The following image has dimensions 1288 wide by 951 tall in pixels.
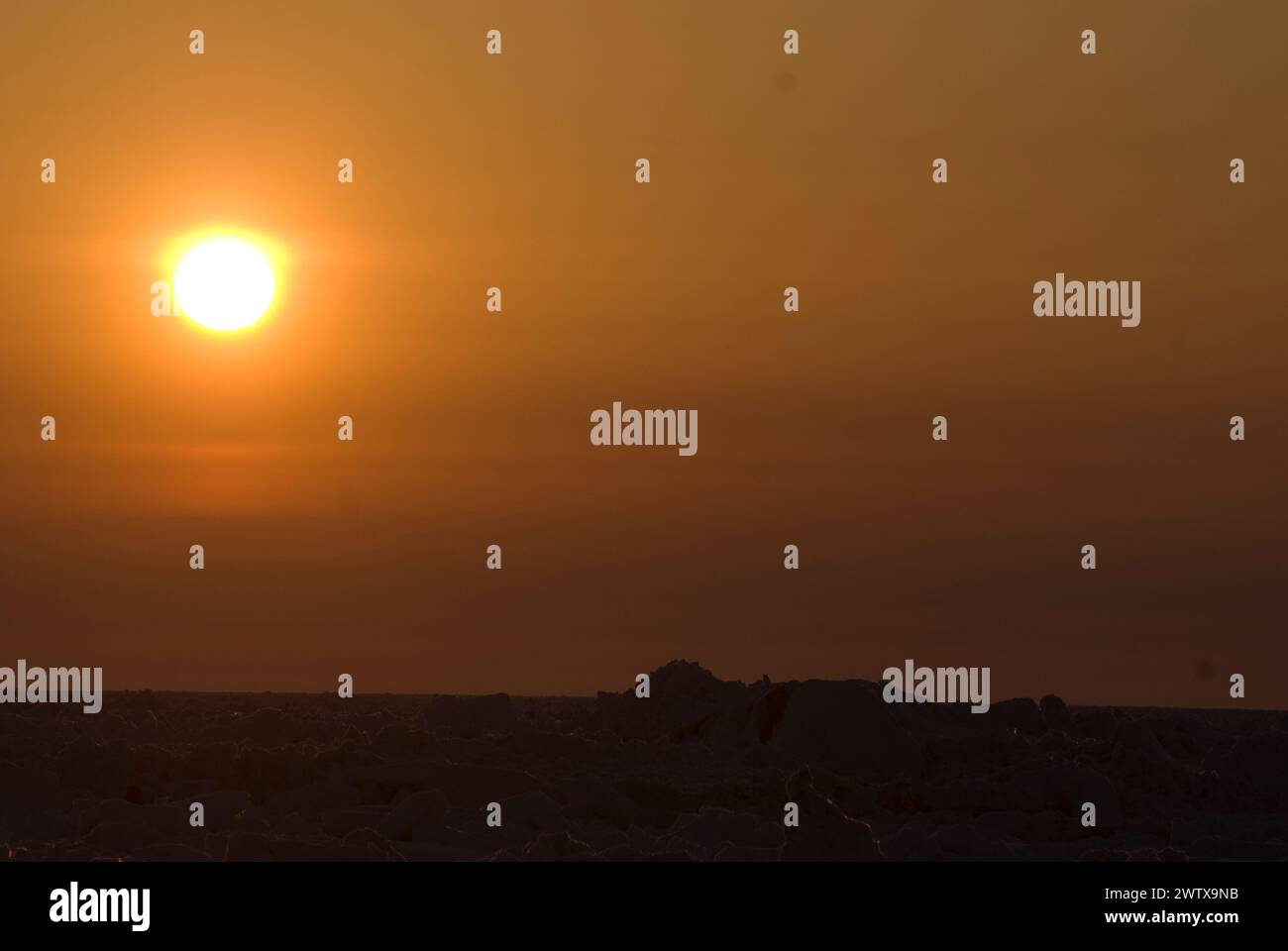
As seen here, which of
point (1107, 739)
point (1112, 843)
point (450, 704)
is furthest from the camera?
point (450, 704)

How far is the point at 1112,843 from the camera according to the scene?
38094 mm

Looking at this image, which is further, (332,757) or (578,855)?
(332,757)
